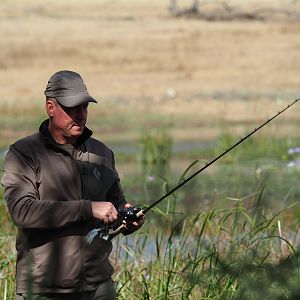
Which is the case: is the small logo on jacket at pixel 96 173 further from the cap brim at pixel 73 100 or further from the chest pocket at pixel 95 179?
the cap brim at pixel 73 100

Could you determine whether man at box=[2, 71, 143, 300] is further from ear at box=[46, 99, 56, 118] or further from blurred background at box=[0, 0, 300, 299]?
blurred background at box=[0, 0, 300, 299]

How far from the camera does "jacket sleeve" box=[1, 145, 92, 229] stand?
154 inches

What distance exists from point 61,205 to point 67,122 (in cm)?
28

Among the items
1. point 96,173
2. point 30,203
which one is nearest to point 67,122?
point 96,173

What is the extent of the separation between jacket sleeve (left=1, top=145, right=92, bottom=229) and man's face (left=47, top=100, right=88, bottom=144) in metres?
0.13

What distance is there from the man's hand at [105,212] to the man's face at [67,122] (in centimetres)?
25

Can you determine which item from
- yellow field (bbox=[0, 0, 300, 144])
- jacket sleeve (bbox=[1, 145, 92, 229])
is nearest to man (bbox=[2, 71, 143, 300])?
jacket sleeve (bbox=[1, 145, 92, 229])

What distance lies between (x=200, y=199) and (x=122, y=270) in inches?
214

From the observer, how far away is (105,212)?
12.8 ft

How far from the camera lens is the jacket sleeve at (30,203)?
12.8 ft

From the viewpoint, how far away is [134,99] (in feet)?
62.9

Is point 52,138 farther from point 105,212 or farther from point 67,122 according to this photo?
point 105,212

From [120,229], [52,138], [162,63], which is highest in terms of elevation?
[52,138]

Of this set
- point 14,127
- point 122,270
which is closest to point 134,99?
point 14,127
